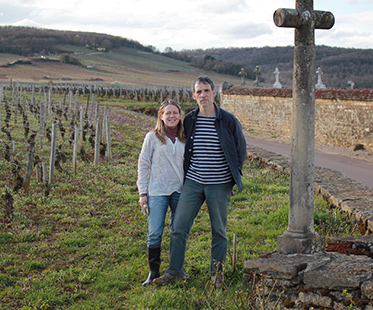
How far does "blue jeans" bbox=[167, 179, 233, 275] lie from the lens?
175 inches

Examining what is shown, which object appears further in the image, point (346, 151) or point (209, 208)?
point (346, 151)

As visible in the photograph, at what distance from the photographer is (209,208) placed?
4523 mm

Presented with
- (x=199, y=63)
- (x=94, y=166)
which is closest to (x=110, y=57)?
(x=199, y=63)

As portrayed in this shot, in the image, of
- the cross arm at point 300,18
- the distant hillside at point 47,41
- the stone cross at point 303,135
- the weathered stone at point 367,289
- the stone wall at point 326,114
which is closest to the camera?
the weathered stone at point 367,289

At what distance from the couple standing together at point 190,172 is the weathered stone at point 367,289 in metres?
1.33

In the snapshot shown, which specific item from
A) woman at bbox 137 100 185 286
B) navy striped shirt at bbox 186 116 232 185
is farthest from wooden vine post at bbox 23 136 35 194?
navy striped shirt at bbox 186 116 232 185

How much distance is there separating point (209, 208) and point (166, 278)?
0.79m

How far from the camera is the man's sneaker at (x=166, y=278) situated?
457cm

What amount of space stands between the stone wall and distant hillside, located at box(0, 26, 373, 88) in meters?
48.4

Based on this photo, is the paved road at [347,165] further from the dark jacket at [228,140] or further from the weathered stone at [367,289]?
the weathered stone at [367,289]

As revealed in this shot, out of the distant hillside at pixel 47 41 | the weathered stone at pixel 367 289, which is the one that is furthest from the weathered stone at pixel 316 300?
the distant hillside at pixel 47 41

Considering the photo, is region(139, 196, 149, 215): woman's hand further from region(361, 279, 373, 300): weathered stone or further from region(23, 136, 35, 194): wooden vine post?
region(23, 136, 35, 194): wooden vine post

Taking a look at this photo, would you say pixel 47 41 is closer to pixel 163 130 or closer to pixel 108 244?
pixel 108 244

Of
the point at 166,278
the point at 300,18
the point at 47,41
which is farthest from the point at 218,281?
the point at 47,41
